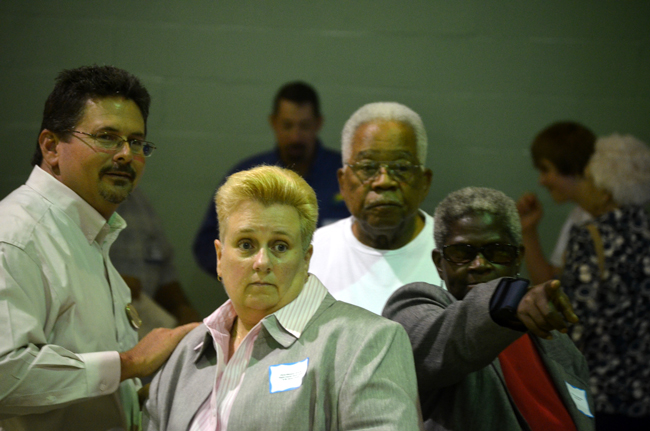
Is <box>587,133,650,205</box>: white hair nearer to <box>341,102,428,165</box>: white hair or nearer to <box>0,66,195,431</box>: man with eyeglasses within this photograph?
<box>341,102,428,165</box>: white hair

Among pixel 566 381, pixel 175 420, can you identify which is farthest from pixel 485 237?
pixel 175 420

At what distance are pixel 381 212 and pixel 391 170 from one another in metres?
0.13

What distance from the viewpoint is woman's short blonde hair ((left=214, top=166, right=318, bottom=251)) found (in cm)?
141

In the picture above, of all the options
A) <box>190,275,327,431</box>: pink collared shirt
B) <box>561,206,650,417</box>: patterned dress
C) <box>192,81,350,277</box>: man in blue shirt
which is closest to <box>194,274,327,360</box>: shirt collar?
<box>190,275,327,431</box>: pink collared shirt

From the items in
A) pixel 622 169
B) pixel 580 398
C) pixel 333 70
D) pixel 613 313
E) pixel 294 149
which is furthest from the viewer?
pixel 333 70

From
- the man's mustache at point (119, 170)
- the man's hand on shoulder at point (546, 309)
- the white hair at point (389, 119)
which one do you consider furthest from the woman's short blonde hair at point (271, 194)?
the white hair at point (389, 119)

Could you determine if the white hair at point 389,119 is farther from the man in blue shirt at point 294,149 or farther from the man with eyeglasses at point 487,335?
the man in blue shirt at point 294,149

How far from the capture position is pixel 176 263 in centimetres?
331

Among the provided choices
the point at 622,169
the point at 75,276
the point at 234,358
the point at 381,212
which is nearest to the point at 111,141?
the point at 75,276

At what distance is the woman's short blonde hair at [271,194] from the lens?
141 cm

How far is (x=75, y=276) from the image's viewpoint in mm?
1622

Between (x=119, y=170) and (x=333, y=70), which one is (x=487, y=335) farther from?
(x=333, y=70)

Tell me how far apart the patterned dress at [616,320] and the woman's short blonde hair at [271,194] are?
135 centimetres

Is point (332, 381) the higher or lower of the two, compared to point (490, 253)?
lower
